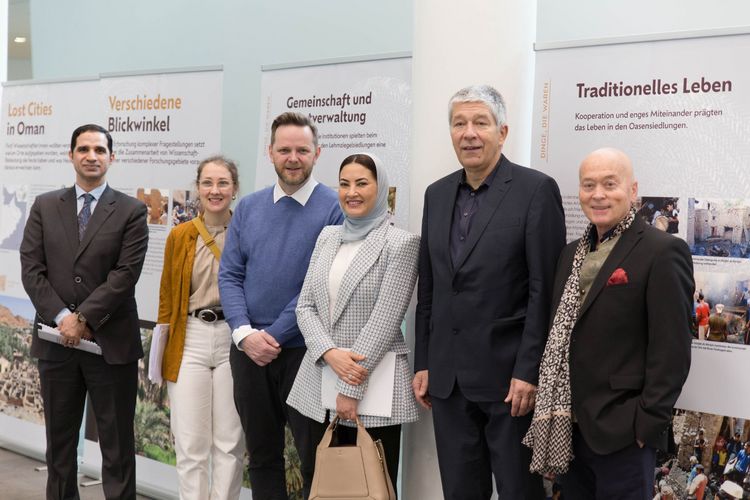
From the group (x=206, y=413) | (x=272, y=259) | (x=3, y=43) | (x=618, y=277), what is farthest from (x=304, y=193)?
(x=3, y=43)

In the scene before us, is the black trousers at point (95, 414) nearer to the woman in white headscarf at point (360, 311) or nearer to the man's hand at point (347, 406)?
the woman in white headscarf at point (360, 311)

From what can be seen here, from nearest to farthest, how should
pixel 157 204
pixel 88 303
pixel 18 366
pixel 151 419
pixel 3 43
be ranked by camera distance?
1. pixel 88 303
2. pixel 157 204
3. pixel 151 419
4. pixel 18 366
5. pixel 3 43

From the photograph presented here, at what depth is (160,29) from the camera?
541cm

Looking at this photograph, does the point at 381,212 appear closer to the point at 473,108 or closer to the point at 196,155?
the point at 473,108

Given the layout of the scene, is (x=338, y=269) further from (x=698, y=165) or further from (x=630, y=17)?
(x=630, y=17)

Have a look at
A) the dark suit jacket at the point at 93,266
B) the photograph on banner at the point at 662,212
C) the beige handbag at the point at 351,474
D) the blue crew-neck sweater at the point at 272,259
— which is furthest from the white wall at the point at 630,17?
the dark suit jacket at the point at 93,266

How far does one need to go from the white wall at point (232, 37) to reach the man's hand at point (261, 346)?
1.77 m

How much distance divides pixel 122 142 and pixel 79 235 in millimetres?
954

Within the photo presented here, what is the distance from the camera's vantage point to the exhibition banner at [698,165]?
2.71 m

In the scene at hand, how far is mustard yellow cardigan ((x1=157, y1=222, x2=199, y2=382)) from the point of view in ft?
11.3

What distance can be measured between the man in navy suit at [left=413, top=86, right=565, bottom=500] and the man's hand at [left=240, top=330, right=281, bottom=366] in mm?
633

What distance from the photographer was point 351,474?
2.77 metres

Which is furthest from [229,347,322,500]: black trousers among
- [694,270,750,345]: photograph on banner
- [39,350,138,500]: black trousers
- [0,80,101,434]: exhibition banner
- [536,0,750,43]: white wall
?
[0,80,101,434]: exhibition banner

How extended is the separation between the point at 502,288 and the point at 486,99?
630 millimetres
